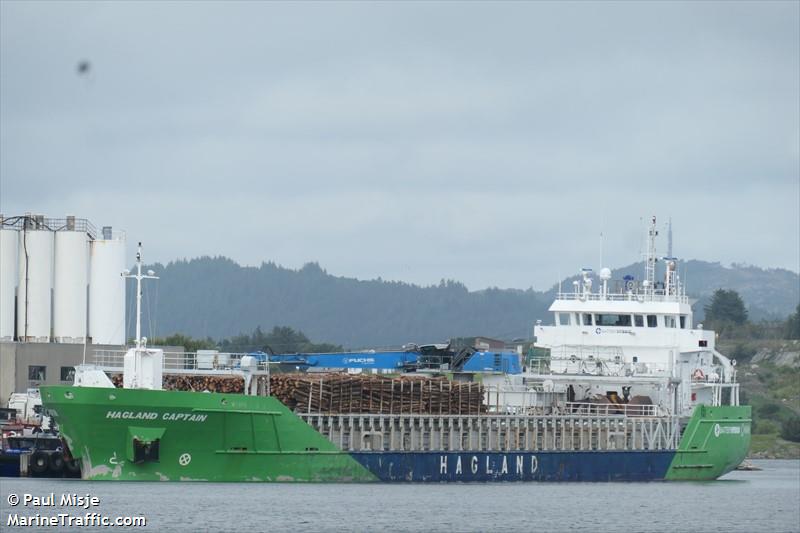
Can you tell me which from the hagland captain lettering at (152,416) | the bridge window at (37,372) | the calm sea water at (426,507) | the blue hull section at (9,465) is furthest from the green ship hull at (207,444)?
the bridge window at (37,372)

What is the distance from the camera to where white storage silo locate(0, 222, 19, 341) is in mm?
80812

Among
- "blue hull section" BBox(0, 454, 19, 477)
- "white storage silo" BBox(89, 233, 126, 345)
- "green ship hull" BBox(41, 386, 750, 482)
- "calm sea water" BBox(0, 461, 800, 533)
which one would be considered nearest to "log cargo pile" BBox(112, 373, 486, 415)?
"green ship hull" BBox(41, 386, 750, 482)

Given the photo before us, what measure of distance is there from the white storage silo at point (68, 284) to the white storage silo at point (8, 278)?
77.8 inches

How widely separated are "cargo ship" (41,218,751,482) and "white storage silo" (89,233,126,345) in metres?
20.2

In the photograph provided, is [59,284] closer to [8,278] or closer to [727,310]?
[8,278]

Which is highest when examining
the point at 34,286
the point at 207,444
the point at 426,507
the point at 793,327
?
the point at 793,327

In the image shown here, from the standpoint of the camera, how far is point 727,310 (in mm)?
182625

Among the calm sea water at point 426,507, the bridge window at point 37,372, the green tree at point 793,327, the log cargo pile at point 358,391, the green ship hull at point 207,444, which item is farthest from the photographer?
the green tree at point 793,327

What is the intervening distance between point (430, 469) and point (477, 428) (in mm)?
2661

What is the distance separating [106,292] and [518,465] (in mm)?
29959

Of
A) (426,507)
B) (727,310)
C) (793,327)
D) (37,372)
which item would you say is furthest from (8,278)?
(727,310)

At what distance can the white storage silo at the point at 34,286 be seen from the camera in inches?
3196

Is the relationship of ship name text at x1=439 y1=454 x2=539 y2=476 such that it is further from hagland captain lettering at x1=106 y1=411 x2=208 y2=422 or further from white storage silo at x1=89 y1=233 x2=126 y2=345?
white storage silo at x1=89 y1=233 x2=126 y2=345

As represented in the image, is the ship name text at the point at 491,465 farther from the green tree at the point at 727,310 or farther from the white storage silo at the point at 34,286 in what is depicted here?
the green tree at the point at 727,310
